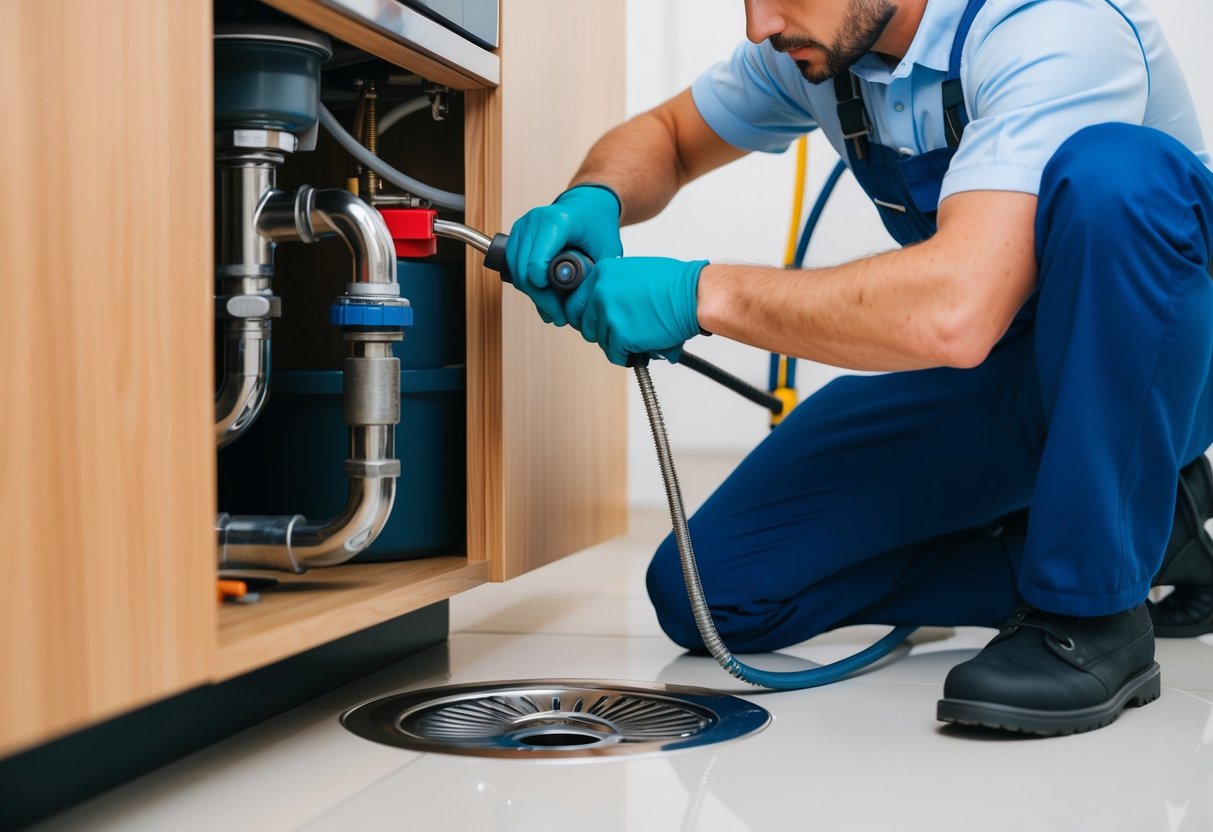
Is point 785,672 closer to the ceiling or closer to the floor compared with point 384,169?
closer to the floor

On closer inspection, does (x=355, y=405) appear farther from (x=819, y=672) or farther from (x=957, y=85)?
(x=957, y=85)

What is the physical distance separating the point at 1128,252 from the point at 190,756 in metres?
0.89

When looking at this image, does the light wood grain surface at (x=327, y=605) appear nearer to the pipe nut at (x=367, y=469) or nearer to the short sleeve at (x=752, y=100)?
the pipe nut at (x=367, y=469)

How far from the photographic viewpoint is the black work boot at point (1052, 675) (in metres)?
1.03

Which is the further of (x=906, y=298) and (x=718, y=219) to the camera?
(x=718, y=219)

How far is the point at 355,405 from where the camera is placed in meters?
1.06

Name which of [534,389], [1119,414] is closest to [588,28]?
[534,389]

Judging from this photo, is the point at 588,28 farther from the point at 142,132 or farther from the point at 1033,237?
the point at 142,132

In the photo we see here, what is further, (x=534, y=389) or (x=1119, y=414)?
(x=534, y=389)

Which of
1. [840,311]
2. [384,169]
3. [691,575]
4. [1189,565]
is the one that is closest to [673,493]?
[691,575]

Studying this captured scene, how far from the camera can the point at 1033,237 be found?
3.67 ft

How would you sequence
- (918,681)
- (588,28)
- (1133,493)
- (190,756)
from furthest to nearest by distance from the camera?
(588,28) < (918,681) < (1133,493) < (190,756)

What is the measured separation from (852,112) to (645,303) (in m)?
0.42

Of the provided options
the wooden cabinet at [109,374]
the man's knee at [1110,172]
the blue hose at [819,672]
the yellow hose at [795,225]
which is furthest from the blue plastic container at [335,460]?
the yellow hose at [795,225]
